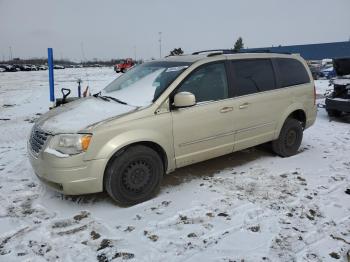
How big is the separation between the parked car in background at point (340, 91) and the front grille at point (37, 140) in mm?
7569

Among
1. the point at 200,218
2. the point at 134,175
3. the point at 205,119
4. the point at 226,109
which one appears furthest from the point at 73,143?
the point at 226,109

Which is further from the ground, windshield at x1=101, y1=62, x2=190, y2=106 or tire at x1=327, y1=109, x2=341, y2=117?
windshield at x1=101, y1=62, x2=190, y2=106

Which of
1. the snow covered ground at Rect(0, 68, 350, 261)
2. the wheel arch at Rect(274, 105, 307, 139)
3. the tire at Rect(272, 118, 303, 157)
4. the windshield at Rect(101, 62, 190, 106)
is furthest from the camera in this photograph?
the tire at Rect(272, 118, 303, 157)

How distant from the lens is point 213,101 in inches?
186

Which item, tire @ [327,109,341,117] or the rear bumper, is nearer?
the rear bumper

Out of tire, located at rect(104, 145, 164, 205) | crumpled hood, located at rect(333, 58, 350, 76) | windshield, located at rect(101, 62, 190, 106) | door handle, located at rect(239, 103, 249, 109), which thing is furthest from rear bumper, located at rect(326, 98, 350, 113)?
tire, located at rect(104, 145, 164, 205)

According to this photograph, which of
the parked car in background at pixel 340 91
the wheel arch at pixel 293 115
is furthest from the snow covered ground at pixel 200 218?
the parked car in background at pixel 340 91

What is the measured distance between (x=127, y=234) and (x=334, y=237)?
6.81ft

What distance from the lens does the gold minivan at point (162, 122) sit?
382 cm

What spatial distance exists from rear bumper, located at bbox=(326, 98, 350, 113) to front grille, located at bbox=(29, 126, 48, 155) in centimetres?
757

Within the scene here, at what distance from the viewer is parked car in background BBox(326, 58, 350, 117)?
8812 mm

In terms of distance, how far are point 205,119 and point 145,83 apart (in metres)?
0.97

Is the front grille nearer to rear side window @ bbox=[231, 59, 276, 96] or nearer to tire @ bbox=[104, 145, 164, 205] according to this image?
tire @ bbox=[104, 145, 164, 205]

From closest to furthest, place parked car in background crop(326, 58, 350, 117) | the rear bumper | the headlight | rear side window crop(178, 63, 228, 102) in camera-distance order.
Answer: the headlight, rear side window crop(178, 63, 228, 102), the rear bumper, parked car in background crop(326, 58, 350, 117)
